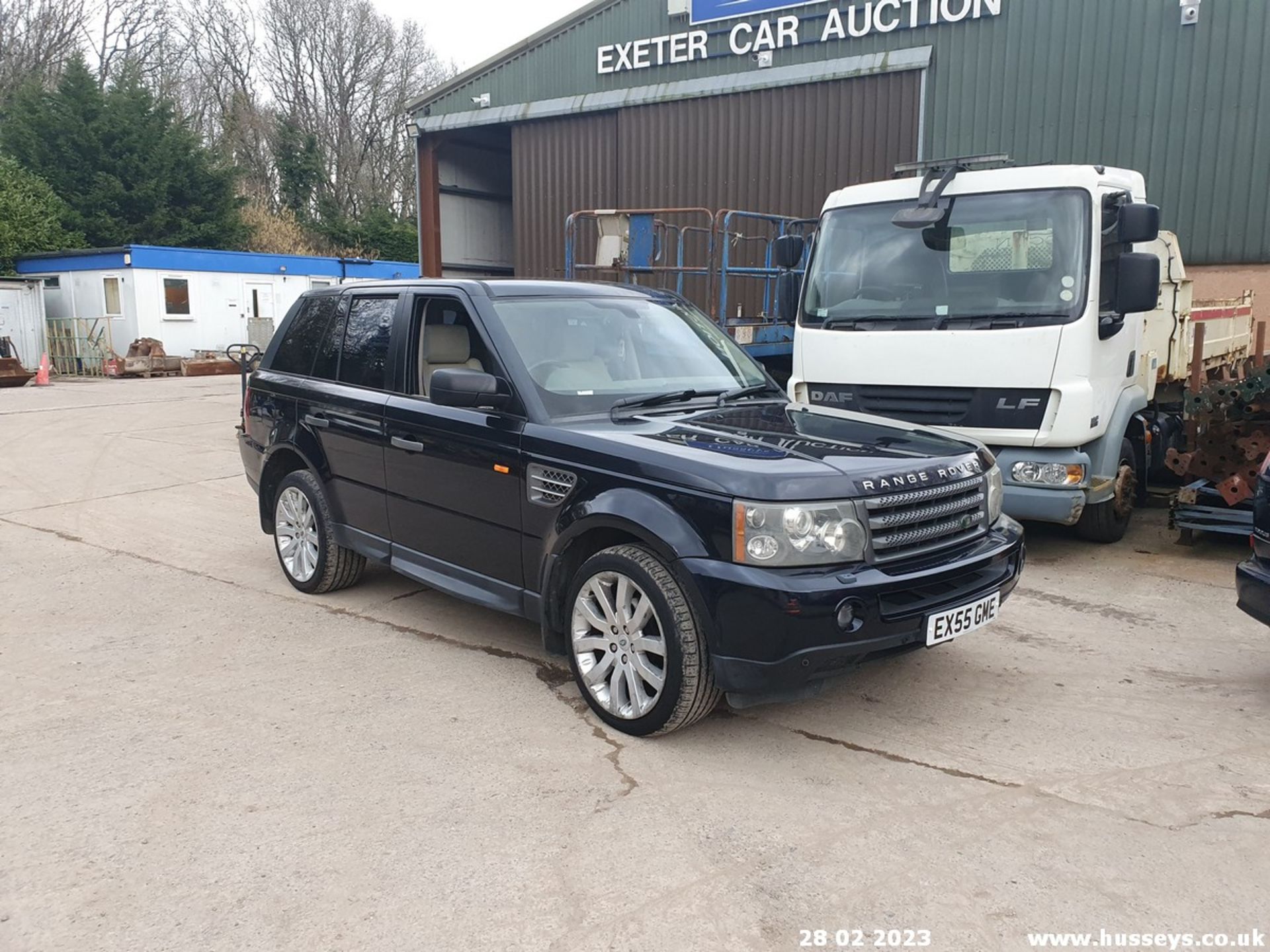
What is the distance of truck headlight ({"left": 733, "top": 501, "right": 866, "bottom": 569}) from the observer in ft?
11.9

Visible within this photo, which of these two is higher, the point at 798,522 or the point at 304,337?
the point at 304,337

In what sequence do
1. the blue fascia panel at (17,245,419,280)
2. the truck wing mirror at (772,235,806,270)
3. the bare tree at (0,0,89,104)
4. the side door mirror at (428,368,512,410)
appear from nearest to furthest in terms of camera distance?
1. the side door mirror at (428,368,512,410)
2. the truck wing mirror at (772,235,806,270)
3. the blue fascia panel at (17,245,419,280)
4. the bare tree at (0,0,89,104)

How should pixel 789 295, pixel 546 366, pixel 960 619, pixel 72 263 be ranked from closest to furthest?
pixel 960 619
pixel 546 366
pixel 789 295
pixel 72 263

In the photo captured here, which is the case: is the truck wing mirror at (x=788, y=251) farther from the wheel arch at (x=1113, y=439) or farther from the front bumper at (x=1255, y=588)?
the front bumper at (x=1255, y=588)

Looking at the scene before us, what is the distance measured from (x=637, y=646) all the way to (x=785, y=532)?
790 millimetres

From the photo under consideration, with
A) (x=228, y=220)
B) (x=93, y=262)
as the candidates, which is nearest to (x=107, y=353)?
(x=93, y=262)

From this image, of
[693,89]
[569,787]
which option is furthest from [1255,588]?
[693,89]

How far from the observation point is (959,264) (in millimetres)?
6785

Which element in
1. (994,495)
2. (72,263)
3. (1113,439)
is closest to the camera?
(994,495)

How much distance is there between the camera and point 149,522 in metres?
8.39

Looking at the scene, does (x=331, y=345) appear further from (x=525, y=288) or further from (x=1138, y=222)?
(x=1138, y=222)

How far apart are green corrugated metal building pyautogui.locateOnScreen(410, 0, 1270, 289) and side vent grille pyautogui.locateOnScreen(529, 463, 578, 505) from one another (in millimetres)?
11087

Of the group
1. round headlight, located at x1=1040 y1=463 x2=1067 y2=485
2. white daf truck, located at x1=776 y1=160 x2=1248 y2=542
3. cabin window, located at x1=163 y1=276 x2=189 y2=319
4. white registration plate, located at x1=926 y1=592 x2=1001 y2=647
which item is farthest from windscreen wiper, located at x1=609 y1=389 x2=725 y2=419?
cabin window, located at x1=163 y1=276 x2=189 y2=319

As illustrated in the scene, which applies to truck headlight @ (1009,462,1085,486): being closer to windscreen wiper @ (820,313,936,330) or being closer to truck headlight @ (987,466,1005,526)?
windscreen wiper @ (820,313,936,330)
